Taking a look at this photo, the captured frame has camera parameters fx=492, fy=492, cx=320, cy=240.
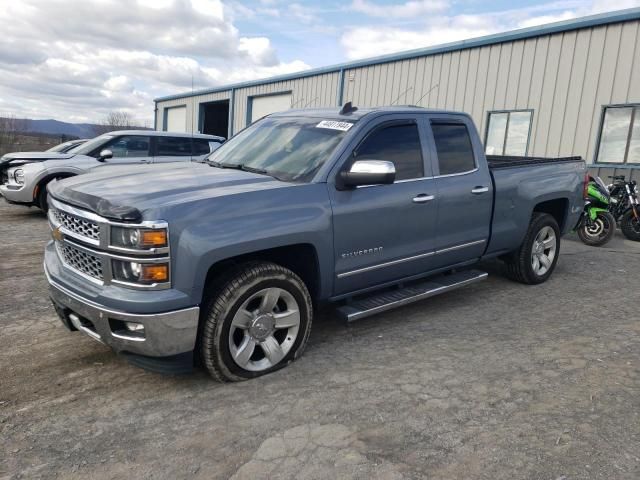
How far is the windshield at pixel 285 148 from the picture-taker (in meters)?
3.76

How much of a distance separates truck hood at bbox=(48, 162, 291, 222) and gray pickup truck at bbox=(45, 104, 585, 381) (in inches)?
0.5

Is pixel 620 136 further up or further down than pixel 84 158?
further up

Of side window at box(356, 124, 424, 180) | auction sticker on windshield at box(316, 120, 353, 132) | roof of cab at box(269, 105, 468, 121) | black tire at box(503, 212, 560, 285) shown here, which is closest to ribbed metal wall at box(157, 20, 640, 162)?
black tire at box(503, 212, 560, 285)

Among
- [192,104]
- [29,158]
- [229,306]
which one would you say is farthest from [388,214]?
[192,104]

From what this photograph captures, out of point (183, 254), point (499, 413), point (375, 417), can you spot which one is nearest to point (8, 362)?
point (183, 254)

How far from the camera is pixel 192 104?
27.7 metres

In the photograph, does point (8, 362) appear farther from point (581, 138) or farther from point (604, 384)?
point (581, 138)

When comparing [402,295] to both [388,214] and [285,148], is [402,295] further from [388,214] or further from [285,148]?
[285,148]

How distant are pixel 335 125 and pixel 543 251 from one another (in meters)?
3.38

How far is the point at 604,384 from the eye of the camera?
134 inches

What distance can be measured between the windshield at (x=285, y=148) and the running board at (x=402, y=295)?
110 cm

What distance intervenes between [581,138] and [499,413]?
30.0 feet

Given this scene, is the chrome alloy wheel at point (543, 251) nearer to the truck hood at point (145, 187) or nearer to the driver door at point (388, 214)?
the driver door at point (388, 214)

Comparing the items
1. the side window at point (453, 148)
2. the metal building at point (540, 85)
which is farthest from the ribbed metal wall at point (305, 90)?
the side window at point (453, 148)
